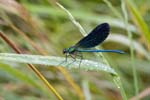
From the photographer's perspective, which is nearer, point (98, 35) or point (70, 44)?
point (98, 35)

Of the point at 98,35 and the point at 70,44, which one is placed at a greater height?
the point at 70,44

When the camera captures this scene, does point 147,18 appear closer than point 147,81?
No

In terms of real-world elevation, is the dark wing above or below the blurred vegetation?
below

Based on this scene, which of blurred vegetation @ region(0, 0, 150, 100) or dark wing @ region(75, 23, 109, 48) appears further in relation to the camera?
blurred vegetation @ region(0, 0, 150, 100)

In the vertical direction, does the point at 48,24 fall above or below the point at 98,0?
below

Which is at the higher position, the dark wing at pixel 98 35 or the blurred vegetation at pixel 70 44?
the blurred vegetation at pixel 70 44

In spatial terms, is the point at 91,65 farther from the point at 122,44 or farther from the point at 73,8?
the point at 73,8

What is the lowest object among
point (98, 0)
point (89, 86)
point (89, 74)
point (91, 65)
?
point (91, 65)

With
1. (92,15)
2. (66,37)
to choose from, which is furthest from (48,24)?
(92,15)
